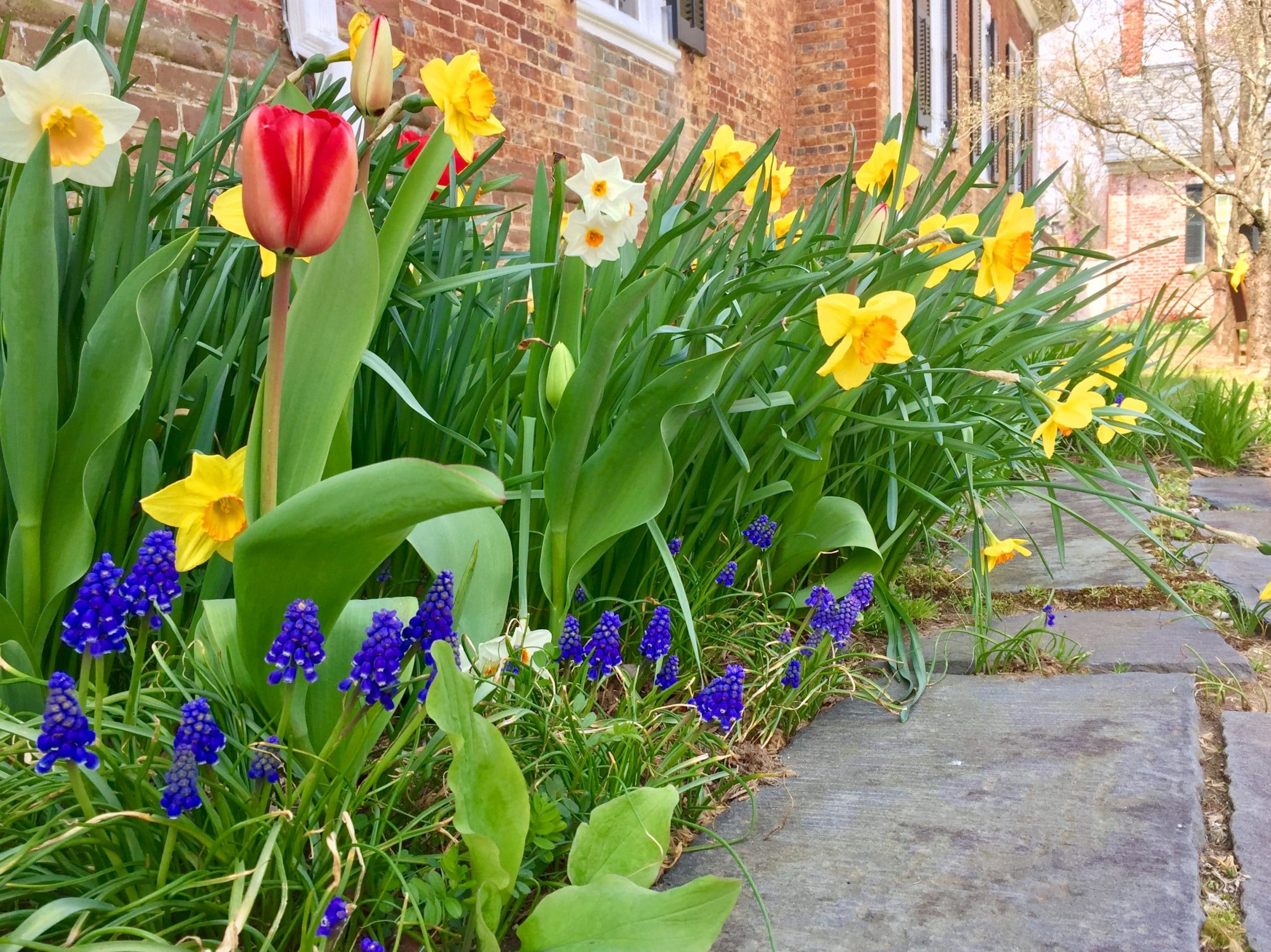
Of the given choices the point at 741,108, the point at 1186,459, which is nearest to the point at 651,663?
the point at 1186,459

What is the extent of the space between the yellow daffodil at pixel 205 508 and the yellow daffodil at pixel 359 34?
43cm

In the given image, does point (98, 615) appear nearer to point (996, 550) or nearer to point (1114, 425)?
point (996, 550)

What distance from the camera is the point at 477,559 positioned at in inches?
37.3

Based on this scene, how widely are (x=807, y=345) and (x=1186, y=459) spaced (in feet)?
2.83

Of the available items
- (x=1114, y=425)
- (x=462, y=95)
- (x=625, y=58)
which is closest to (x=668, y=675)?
(x=462, y=95)

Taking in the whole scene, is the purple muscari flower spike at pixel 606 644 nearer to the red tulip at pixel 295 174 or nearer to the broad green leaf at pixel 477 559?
the broad green leaf at pixel 477 559

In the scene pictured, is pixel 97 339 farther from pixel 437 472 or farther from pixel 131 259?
pixel 437 472

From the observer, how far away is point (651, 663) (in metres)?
1.21

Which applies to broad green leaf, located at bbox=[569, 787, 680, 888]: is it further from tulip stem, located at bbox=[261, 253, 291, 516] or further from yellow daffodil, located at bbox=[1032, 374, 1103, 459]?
yellow daffodil, located at bbox=[1032, 374, 1103, 459]

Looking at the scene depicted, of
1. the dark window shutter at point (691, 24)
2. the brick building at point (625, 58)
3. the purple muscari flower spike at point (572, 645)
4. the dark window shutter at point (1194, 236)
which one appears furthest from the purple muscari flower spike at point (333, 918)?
the dark window shutter at point (1194, 236)

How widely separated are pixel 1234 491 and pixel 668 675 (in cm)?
257

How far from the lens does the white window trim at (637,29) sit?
17.2 ft

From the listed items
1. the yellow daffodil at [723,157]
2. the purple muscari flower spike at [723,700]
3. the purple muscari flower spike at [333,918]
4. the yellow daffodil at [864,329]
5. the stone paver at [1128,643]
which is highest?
the yellow daffodil at [723,157]

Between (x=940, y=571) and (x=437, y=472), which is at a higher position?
(x=437, y=472)
